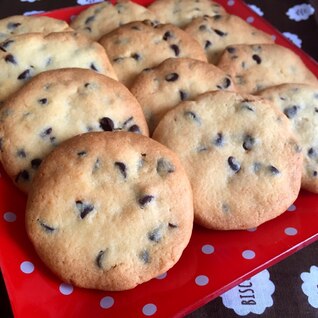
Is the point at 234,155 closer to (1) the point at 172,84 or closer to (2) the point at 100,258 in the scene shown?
(1) the point at 172,84

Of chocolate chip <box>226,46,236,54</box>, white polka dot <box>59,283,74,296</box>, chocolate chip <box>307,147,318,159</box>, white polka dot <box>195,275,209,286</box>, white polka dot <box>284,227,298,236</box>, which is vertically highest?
chocolate chip <box>226,46,236,54</box>

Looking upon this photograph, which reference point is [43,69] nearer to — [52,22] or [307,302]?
[52,22]

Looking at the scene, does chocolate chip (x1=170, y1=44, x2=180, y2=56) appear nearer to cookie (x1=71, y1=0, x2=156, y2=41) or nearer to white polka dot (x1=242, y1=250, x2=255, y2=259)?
cookie (x1=71, y1=0, x2=156, y2=41)

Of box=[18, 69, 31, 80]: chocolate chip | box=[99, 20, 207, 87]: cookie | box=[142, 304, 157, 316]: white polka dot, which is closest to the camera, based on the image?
box=[142, 304, 157, 316]: white polka dot

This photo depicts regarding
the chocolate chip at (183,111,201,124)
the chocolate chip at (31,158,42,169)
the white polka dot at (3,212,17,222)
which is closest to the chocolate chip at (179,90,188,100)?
the chocolate chip at (183,111,201,124)

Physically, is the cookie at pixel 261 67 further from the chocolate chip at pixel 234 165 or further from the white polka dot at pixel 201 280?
the white polka dot at pixel 201 280

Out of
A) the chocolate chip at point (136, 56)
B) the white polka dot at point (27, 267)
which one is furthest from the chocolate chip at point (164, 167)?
the chocolate chip at point (136, 56)
